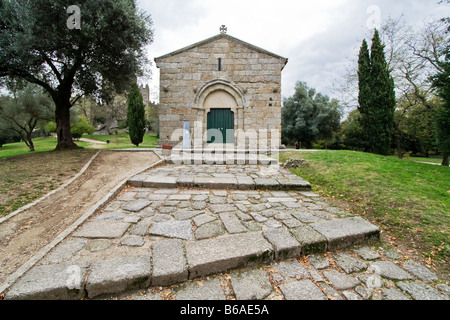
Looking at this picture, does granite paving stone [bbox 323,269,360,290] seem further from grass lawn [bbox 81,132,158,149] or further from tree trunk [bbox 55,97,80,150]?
grass lawn [bbox 81,132,158,149]

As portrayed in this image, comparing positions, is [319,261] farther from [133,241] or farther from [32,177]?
[32,177]

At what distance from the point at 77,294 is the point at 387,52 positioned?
71.0ft

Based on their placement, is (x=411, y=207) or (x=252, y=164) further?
(x=252, y=164)

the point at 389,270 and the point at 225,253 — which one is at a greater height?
the point at 225,253

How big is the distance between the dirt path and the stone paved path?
467mm

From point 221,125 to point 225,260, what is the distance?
349 inches

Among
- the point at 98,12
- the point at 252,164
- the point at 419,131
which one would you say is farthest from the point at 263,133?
the point at 419,131

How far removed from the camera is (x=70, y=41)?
267 inches

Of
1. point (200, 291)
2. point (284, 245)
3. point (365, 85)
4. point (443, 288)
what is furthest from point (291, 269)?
point (365, 85)

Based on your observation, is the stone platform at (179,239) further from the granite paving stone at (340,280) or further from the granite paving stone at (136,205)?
the granite paving stone at (340,280)

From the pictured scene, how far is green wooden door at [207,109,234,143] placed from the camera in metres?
10.3

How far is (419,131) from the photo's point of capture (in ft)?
51.8

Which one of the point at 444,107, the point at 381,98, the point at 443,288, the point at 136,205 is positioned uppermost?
the point at 381,98
